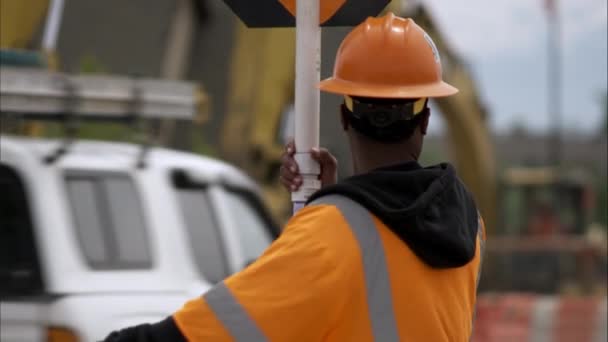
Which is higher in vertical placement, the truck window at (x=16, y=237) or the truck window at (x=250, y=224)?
the truck window at (x=16, y=237)

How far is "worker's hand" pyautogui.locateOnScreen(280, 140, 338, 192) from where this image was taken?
11.5 ft

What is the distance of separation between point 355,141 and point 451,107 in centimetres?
1841

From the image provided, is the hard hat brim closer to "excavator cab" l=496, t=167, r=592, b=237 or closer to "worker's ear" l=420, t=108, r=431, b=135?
"worker's ear" l=420, t=108, r=431, b=135

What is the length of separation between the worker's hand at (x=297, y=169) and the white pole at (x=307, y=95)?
0.4 inches

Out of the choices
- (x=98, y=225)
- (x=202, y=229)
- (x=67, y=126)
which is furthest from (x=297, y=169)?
(x=202, y=229)

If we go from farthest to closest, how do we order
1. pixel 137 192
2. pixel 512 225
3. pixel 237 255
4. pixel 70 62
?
pixel 512 225 < pixel 70 62 < pixel 237 255 < pixel 137 192

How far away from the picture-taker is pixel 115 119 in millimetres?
7250

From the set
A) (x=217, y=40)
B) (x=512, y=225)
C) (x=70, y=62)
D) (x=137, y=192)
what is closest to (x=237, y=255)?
(x=137, y=192)

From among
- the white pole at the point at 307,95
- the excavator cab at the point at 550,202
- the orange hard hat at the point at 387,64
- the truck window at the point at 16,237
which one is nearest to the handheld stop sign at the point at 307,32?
the white pole at the point at 307,95

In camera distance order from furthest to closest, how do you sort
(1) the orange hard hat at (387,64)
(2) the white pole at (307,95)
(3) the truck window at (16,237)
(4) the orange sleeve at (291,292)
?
(3) the truck window at (16,237), (2) the white pole at (307,95), (1) the orange hard hat at (387,64), (4) the orange sleeve at (291,292)

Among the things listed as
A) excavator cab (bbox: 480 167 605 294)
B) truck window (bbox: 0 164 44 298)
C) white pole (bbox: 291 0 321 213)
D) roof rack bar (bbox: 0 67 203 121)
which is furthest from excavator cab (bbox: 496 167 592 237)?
white pole (bbox: 291 0 321 213)

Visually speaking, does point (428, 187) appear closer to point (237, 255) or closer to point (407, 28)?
point (407, 28)

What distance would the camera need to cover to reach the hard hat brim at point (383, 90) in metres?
3.21

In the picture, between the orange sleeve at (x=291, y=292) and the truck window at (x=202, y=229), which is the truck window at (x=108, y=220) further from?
the orange sleeve at (x=291, y=292)
